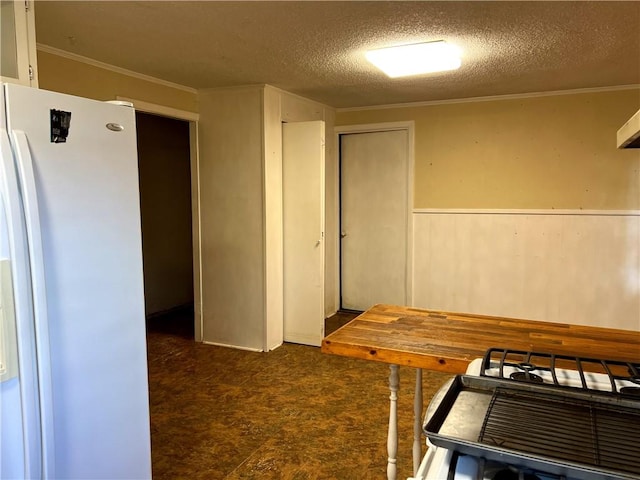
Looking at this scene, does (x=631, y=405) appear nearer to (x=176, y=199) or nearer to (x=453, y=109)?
(x=453, y=109)

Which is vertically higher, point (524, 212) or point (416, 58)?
point (416, 58)

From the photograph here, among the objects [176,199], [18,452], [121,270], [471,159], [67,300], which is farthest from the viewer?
[176,199]

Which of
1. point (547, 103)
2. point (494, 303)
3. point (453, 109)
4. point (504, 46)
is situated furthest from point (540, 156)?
point (504, 46)

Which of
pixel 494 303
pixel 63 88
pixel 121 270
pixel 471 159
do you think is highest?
pixel 63 88

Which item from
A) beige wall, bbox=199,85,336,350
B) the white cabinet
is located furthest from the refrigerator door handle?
beige wall, bbox=199,85,336,350

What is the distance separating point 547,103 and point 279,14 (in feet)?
10.1

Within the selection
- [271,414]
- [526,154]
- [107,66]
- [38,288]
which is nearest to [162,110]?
[107,66]

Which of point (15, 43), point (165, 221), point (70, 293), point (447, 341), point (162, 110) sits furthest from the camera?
point (165, 221)

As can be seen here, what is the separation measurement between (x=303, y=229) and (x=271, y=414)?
1772 millimetres

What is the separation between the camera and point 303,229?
4.30 m

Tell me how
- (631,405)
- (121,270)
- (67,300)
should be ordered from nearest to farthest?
(631,405) → (67,300) → (121,270)

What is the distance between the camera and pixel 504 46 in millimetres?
2965

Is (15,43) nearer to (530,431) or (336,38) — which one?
(336,38)

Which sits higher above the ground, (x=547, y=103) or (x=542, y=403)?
(x=547, y=103)
